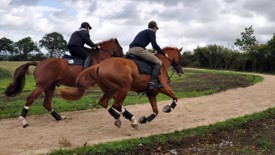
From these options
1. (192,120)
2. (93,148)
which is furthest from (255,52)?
(93,148)

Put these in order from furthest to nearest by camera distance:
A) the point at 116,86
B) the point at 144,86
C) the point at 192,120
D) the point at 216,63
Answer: the point at 216,63 → the point at 192,120 → the point at 144,86 → the point at 116,86

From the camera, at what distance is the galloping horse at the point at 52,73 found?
36.6 ft

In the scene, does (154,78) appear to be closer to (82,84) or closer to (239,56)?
(82,84)

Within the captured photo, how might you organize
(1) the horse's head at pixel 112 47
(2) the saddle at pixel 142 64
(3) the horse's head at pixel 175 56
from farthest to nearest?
(1) the horse's head at pixel 112 47 < (3) the horse's head at pixel 175 56 < (2) the saddle at pixel 142 64

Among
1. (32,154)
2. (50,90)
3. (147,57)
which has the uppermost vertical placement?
(147,57)

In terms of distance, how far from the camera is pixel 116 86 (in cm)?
971

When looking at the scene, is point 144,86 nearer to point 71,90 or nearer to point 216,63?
point 71,90

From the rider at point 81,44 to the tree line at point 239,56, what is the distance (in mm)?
44952

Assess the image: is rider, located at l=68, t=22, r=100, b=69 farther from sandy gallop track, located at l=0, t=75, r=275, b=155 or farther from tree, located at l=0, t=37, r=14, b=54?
tree, located at l=0, t=37, r=14, b=54

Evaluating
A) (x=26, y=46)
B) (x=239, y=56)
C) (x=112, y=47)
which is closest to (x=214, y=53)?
(x=239, y=56)

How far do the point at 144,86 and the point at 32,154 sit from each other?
156 inches

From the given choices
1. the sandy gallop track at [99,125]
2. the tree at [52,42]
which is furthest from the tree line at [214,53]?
the sandy gallop track at [99,125]

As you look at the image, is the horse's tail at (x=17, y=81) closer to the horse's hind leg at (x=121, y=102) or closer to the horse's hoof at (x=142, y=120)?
the horse's hind leg at (x=121, y=102)

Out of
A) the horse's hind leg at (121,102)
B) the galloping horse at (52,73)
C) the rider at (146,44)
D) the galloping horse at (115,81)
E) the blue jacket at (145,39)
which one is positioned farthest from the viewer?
the galloping horse at (52,73)
